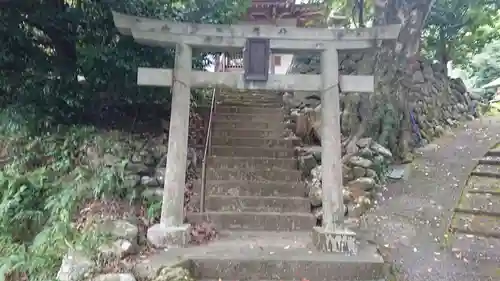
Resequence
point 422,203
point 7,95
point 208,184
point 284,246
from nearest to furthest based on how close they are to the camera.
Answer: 1. point 284,246
2. point 422,203
3. point 208,184
4. point 7,95

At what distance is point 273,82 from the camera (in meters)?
5.00

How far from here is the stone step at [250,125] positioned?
777cm

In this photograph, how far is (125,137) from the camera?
21.1 feet

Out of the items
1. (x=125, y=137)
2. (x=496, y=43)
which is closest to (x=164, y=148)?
(x=125, y=137)

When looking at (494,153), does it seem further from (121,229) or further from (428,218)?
(121,229)

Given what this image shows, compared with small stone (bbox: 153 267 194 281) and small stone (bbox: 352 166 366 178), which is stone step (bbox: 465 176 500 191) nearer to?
small stone (bbox: 352 166 366 178)

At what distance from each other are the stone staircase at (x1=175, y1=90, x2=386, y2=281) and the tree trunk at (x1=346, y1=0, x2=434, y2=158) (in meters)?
1.63

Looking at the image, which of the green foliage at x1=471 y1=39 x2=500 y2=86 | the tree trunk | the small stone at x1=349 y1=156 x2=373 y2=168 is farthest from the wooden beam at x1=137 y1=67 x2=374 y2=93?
the green foliage at x1=471 y1=39 x2=500 y2=86

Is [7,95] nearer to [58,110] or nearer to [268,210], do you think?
[58,110]

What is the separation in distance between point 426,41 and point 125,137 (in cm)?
999

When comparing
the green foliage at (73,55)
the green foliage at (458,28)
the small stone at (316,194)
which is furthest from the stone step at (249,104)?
the green foliage at (458,28)

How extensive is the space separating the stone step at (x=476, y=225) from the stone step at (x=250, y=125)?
12.3 ft

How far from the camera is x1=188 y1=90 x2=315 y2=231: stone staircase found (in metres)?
5.49

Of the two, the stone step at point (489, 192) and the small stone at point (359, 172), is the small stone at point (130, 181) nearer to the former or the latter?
the small stone at point (359, 172)
